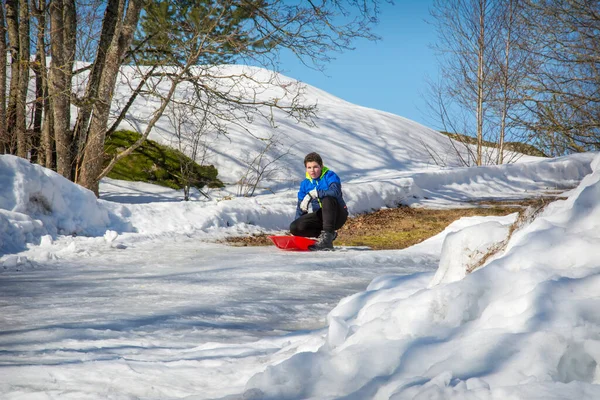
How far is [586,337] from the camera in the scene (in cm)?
212

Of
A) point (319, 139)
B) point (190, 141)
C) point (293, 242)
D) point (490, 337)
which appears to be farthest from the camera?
point (319, 139)

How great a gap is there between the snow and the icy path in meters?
0.01

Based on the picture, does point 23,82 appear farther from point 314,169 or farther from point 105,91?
point 314,169

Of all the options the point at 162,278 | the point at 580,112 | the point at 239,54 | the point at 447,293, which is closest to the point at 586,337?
the point at 447,293

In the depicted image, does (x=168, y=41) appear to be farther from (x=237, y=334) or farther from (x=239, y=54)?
(x=237, y=334)

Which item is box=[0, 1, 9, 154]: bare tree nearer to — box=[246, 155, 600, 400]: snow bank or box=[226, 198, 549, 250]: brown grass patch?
box=[226, 198, 549, 250]: brown grass patch

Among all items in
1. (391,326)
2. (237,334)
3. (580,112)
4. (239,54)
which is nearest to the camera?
(391,326)

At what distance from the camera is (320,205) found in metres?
8.03

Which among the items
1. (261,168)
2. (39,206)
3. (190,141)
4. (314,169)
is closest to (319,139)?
(261,168)

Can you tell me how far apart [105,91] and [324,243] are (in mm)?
5313

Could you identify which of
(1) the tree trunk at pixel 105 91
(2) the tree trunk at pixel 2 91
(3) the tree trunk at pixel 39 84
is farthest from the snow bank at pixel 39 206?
(2) the tree trunk at pixel 2 91

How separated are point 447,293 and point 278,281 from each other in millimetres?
2753

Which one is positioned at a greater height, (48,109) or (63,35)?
(63,35)

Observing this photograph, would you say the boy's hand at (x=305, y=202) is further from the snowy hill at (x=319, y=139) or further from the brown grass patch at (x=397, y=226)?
the snowy hill at (x=319, y=139)
